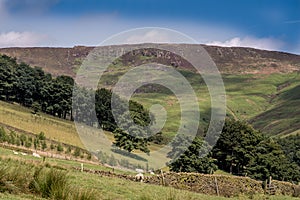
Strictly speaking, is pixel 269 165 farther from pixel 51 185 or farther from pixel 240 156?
pixel 51 185

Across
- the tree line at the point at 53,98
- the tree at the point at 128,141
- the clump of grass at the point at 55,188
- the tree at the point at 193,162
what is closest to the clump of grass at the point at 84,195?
the clump of grass at the point at 55,188

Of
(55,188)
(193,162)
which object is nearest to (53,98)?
(193,162)

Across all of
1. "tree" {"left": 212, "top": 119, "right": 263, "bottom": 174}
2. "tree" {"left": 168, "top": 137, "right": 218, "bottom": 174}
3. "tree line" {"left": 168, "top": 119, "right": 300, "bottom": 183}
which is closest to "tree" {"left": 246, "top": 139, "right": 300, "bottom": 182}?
"tree line" {"left": 168, "top": 119, "right": 300, "bottom": 183}

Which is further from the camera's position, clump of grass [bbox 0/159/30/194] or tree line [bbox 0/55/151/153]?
tree line [bbox 0/55/151/153]

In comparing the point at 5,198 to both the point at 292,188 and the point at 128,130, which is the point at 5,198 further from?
the point at 128,130

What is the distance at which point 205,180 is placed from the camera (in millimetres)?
39938

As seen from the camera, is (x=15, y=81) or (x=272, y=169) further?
(x=15, y=81)

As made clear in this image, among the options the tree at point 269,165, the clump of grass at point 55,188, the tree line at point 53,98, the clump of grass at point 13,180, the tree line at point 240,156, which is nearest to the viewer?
the clump of grass at point 55,188

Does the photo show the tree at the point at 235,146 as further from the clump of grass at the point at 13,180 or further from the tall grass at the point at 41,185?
the clump of grass at the point at 13,180

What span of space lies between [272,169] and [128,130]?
33.2 meters

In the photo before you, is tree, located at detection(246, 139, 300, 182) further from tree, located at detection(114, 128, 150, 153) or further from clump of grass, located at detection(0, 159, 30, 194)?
clump of grass, located at detection(0, 159, 30, 194)

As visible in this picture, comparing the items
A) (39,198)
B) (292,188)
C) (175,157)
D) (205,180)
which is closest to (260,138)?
(175,157)

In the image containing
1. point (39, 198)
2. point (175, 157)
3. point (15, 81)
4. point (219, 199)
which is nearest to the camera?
point (39, 198)

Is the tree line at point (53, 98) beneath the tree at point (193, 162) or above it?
above
